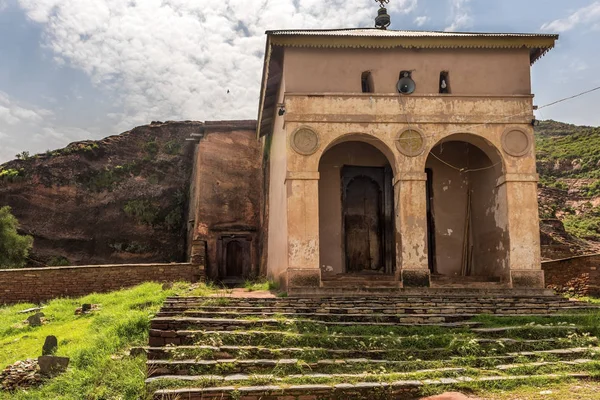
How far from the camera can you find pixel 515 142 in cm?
1445

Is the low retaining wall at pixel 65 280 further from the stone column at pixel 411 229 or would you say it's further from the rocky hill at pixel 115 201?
the rocky hill at pixel 115 201

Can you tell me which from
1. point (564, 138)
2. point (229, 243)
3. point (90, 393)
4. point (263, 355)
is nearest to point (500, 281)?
point (263, 355)

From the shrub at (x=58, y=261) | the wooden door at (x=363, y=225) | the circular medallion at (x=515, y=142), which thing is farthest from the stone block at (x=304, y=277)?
the shrub at (x=58, y=261)

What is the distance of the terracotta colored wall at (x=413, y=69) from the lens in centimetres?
1445

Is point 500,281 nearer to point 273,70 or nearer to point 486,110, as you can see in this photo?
point 486,110

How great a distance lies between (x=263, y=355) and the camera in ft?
28.8

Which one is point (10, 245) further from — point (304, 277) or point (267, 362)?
point (267, 362)

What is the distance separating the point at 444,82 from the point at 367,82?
2.16 metres

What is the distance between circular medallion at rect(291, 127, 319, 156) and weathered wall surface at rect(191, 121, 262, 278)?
427 inches

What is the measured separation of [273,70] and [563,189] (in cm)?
3096

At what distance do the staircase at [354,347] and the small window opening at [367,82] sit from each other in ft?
19.6

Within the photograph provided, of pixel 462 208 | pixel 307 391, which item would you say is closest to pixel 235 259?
pixel 462 208

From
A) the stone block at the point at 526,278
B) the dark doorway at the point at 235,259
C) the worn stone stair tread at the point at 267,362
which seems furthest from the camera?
the dark doorway at the point at 235,259

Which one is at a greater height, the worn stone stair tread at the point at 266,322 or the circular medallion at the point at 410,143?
the circular medallion at the point at 410,143
